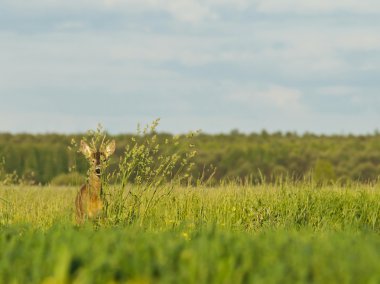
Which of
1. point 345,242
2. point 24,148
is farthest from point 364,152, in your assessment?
point 345,242

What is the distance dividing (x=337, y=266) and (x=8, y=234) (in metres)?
3.42

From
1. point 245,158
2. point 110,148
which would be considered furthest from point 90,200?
point 245,158

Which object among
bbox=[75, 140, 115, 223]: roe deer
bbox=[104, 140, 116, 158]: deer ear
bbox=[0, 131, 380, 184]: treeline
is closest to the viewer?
bbox=[104, 140, 116, 158]: deer ear

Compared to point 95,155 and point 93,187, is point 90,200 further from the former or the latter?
point 95,155

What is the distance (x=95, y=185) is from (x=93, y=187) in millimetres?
48

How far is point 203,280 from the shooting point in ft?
16.8

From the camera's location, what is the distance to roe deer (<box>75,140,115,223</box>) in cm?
1207

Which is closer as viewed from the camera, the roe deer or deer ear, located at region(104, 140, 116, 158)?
deer ear, located at region(104, 140, 116, 158)

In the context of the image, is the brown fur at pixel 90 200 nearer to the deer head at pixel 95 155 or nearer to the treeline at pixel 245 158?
the deer head at pixel 95 155

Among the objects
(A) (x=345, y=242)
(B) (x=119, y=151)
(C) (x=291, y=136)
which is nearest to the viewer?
(A) (x=345, y=242)

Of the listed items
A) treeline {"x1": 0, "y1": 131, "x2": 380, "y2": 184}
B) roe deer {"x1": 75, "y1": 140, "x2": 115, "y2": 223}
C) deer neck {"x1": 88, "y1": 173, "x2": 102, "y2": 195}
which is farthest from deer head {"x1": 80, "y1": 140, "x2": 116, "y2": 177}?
treeline {"x1": 0, "y1": 131, "x2": 380, "y2": 184}

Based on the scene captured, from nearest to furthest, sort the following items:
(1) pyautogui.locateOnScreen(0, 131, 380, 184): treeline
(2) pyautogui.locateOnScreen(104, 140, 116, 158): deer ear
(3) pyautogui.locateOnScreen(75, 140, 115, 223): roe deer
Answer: (2) pyautogui.locateOnScreen(104, 140, 116, 158): deer ear
(3) pyautogui.locateOnScreen(75, 140, 115, 223): roe deer
(1) pyautogui.locateOnScreen(0, 131, 380, 184): treeline

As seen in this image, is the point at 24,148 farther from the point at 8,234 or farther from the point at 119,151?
the point at 8,234

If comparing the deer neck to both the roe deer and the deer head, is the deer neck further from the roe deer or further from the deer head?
the deer head
